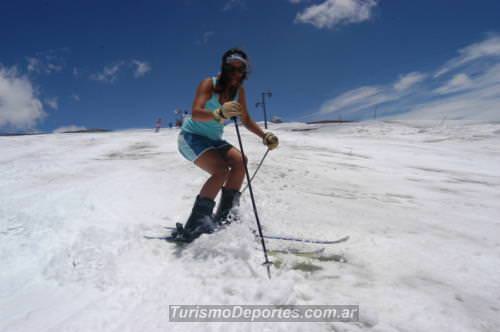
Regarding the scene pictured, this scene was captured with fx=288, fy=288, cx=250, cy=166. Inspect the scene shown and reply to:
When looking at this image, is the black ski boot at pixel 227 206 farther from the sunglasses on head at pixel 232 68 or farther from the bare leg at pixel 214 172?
the sunglasses on head at pixel 232 68

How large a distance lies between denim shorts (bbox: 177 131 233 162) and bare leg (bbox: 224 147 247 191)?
0.25ft

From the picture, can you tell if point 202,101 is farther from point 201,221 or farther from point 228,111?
point 201,221

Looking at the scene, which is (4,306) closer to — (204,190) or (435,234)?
(204,190)

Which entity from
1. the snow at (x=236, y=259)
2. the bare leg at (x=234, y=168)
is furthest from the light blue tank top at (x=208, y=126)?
the snow at (x=236, y=259)

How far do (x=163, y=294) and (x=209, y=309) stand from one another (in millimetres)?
358

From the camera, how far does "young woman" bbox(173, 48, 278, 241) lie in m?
2.72

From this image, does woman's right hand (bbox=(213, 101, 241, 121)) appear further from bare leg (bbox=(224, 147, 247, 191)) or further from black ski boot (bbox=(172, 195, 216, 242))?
black ski boot (bbox=(172, 195, 216, 242))

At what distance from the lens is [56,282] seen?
206 centimetres

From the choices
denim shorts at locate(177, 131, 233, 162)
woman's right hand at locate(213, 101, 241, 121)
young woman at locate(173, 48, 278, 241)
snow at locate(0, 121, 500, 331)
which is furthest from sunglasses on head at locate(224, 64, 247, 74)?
snow at locate(0, 121, 500, 331)

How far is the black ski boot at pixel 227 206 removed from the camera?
2.94 meters

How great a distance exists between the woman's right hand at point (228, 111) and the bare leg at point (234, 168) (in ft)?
1.71

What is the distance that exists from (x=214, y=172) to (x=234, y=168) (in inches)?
8.5

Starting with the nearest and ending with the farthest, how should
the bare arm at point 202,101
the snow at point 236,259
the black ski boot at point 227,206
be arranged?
the snow at point 236,259
the bare arm at point 202,101
the black ski boot at point 227,206

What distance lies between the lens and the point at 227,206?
2951 mm
